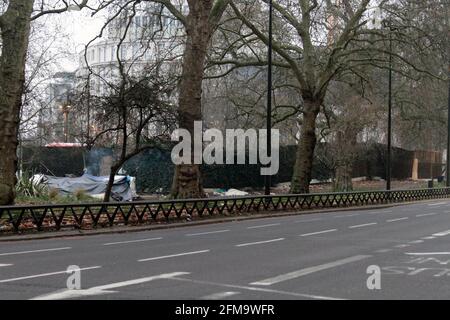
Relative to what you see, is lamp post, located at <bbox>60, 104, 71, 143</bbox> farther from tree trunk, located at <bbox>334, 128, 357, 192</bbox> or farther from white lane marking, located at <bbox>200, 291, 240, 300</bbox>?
white lane marking, located at <bbox>200, 291, 240, 300</bbox>

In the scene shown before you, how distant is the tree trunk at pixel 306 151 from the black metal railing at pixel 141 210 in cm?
159

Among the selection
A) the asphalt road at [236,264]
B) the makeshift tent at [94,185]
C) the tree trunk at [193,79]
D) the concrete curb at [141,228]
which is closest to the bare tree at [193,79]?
the tree trunk at [193,79]

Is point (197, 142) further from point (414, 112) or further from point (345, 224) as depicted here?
point (414, 112)

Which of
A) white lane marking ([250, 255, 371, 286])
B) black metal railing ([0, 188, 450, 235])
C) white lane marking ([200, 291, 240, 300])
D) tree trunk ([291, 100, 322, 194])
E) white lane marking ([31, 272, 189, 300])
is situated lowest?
white lane marking ([31, 272, 189, 300])

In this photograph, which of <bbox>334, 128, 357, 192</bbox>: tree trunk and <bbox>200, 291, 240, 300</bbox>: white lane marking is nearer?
<bbox>200, 291, 240, 300</bbox>: white lane marking

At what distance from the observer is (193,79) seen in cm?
2577

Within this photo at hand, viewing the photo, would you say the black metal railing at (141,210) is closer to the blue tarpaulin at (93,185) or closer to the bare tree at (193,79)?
the bare tree at (193,79)

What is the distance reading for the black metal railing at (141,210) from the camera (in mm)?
18125

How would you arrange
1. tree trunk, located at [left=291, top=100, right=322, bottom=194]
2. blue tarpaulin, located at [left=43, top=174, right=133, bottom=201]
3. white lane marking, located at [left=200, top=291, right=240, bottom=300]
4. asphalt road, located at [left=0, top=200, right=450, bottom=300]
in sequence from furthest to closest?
blue tarpaulin, located at [left=43, top=174, right=133, bottom=201] < tree trunk, located at [left=291, top=100, right=322, bottom=194] < asphalt road, located at [left=0, top=200, right=450, bottom=300] < white lane marking, located at [left=200, top=291, right=240, bottom=300]

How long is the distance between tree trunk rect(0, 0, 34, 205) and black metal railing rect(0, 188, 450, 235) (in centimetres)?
165

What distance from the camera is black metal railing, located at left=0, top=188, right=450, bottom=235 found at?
1812 centimetres

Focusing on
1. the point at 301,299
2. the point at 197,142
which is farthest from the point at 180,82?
the point at 301,299

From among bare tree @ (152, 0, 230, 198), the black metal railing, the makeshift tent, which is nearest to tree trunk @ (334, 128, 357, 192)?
the black metal railing

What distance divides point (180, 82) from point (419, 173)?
5259cm
